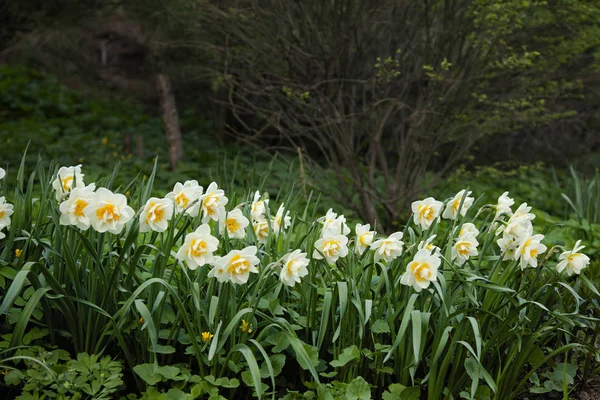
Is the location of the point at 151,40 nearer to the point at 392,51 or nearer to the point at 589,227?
the point at 392,51

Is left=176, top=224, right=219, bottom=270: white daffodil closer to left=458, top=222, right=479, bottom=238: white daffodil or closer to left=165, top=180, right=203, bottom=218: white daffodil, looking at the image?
left=165, top=180, right=203, bottom=218: white daffodil

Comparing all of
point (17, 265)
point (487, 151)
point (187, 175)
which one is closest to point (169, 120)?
point (187, 175)

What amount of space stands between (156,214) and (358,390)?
0.86 m

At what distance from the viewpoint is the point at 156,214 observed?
205 cm

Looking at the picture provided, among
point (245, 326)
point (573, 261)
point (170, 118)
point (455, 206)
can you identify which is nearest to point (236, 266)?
point (245, 326)

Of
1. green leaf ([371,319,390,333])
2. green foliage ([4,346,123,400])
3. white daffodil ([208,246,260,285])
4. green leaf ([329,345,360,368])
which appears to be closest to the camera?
green foliage ([4,346,123,400])

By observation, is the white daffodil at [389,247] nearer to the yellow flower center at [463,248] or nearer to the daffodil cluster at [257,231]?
the daffodil cluster at [257,231]

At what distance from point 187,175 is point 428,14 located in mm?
2937

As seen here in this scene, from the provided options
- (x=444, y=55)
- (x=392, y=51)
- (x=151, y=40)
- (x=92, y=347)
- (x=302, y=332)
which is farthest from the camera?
(x=151, y=40)

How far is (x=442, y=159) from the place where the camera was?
8391 mm

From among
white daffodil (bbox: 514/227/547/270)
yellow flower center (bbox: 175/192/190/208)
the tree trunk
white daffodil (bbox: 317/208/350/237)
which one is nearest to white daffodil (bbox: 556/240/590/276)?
white daffodil (bbox: 514/227/547/270)

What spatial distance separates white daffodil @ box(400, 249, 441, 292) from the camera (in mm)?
2027

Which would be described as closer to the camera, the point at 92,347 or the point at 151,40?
the point at 92,347

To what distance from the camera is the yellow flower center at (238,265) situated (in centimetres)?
199
